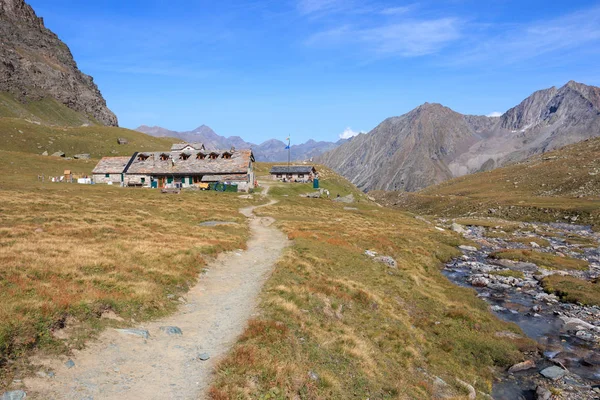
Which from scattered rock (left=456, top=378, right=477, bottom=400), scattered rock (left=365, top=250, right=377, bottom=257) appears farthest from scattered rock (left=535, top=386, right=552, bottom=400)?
scattered rock (left=365, top=250, right=377, bottom=257)

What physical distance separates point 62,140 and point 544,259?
141295mm

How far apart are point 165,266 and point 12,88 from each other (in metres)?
215

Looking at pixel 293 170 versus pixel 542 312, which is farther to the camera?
pixel 293 170

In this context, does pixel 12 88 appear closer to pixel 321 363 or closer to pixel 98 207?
pixel 98 207

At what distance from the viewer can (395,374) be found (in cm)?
1670

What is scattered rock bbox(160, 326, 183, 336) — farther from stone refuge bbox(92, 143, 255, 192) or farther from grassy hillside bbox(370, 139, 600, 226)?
grassy hillside bbox(370, 139, 600, 226)

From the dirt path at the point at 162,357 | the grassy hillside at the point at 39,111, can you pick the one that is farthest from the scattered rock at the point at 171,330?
the grassy hillside at the point at 39,111

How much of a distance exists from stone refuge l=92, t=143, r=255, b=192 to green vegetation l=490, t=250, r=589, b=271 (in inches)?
2131

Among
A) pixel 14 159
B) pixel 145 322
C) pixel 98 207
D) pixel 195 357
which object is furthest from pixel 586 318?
pixel 14 159

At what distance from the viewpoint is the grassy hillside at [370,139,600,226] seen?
302 ft

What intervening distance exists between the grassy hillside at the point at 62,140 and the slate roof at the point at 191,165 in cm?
4742

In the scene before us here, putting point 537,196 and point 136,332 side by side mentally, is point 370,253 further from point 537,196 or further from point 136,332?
point 537,196

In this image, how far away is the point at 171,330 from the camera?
51.3 ft

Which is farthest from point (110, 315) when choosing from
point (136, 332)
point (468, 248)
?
point (468, 248)
